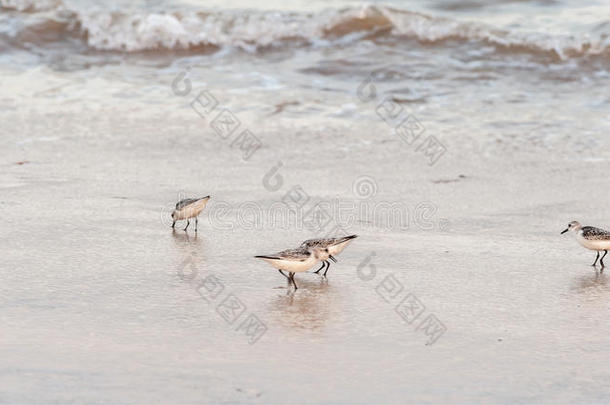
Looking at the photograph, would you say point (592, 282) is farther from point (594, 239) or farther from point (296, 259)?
point (296, 259)

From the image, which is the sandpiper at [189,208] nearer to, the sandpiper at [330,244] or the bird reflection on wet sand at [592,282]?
the sandpiper at [330,244]

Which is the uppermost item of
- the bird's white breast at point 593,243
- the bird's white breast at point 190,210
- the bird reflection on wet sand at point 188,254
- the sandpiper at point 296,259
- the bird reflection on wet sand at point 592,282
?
the bird's white breast at point 593,243

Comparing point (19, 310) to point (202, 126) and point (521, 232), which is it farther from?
point (202, 126)

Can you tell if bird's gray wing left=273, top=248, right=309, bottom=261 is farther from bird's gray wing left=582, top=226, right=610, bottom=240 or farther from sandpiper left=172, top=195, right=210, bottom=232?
bird's gray wing left=582, top=226, right=610, bottom=240

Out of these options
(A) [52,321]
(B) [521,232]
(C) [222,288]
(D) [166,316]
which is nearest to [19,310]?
(A) [52,321]

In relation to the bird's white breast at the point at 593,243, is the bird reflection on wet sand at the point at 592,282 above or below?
below

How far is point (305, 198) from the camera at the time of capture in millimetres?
8602

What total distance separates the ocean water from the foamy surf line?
0.15 feet

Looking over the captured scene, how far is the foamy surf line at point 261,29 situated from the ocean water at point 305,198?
0.05 m

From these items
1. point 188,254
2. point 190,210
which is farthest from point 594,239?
point 190,210

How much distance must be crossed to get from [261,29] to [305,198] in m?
7.69

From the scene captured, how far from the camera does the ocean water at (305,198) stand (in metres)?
4.97

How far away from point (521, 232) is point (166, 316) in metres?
3.24

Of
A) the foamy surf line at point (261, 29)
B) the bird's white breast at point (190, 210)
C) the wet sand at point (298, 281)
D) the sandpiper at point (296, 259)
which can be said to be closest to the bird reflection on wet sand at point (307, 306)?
the wet sand at point (298, 281)
